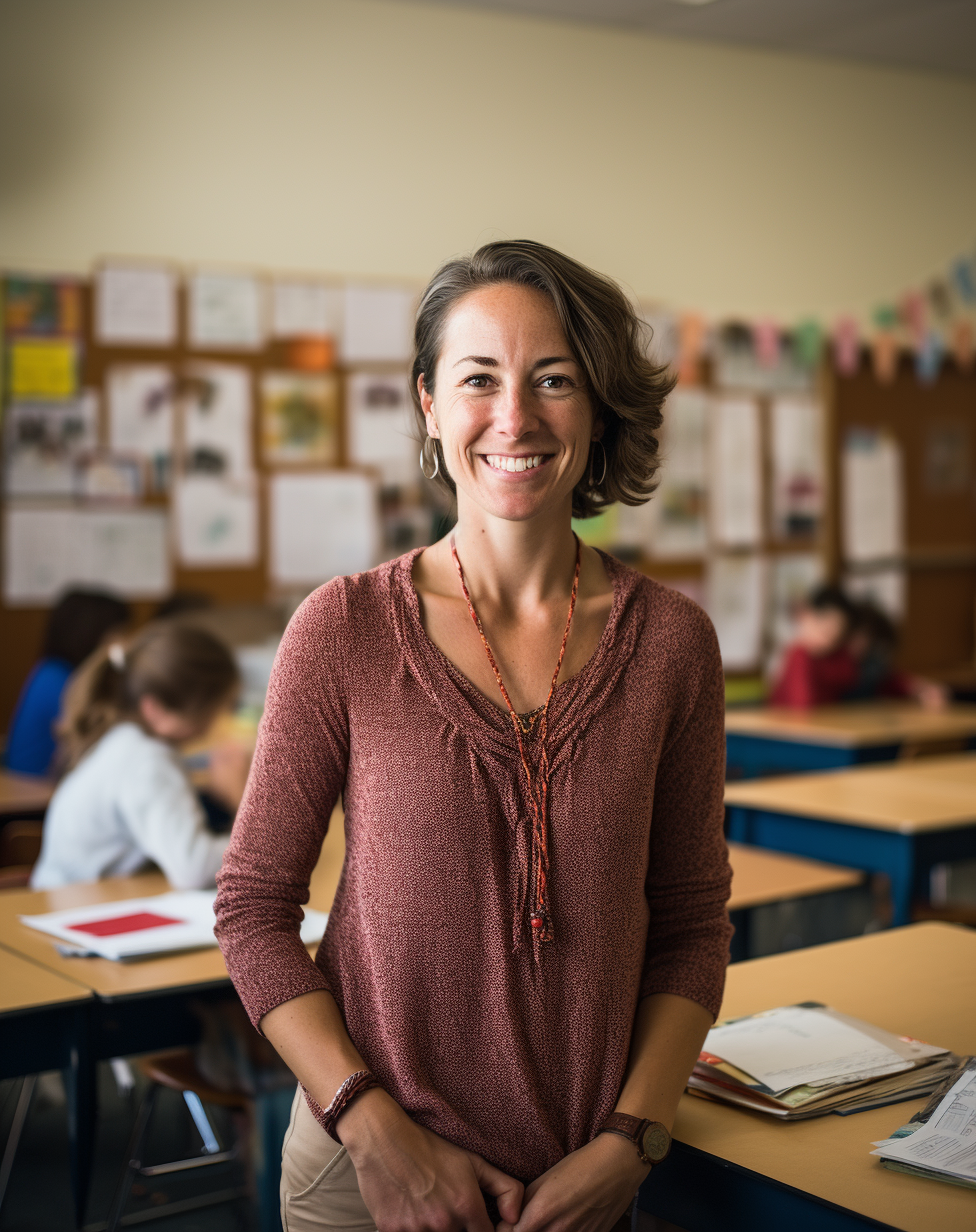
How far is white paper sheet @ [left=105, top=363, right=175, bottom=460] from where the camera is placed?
193 inches

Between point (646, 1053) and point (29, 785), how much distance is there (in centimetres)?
316

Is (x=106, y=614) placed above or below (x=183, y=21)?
below

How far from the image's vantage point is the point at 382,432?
542 cm

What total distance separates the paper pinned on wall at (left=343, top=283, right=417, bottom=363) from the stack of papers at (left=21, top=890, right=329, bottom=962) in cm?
321

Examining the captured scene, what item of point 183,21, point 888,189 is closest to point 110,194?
point 183,21

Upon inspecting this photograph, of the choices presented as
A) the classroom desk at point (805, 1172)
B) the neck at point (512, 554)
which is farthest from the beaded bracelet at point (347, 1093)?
the neck at point (512, 554)

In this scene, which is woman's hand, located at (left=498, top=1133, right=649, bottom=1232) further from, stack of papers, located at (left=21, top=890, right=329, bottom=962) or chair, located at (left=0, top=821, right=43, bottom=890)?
chair, located at (left=0, top=821, right=43, bottom=890)

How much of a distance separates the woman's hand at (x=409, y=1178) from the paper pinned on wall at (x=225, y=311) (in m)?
4.22

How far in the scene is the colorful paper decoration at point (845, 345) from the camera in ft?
21.2

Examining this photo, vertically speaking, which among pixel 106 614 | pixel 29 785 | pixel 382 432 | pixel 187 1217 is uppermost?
pixel 382 432

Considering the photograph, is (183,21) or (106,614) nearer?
(106,614)

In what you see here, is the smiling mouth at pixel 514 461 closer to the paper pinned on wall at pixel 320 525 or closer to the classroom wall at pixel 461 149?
the classroom wall at pixel 461 149

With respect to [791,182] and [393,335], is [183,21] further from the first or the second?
[791,182]

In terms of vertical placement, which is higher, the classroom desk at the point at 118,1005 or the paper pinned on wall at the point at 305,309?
the paper pinned on wall at the point at 305,309
